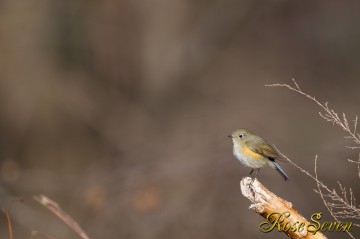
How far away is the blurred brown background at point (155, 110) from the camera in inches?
475

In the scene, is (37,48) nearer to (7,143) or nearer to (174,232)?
(7,143)

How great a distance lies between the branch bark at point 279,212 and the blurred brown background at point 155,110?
721 cm

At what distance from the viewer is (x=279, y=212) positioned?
146 inches

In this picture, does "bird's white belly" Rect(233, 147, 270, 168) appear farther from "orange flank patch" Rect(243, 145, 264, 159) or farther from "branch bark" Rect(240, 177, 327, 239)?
"branch bark" Rect(240, 177, 327, 239)

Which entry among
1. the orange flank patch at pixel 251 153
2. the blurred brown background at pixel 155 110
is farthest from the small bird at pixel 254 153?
the blurred brown background at pixel 155 110

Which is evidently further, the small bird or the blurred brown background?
the blurred brown background

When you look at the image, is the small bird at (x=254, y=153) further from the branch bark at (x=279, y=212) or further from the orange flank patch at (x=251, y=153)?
the branch bark at (x=279, y=212)

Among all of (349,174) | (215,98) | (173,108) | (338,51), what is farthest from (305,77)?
(349,174)

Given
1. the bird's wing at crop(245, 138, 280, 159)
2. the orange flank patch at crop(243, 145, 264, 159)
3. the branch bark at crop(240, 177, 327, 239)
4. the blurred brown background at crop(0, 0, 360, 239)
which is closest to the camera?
the branch bark at crop(240, 177, 327, 239)

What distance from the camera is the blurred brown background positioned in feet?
39.6

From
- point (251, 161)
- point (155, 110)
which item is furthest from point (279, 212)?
point (155, 110)

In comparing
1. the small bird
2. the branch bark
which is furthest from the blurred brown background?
the branch bark

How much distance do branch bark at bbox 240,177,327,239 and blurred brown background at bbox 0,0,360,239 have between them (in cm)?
721

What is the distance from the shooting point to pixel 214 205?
11617 millimetres
